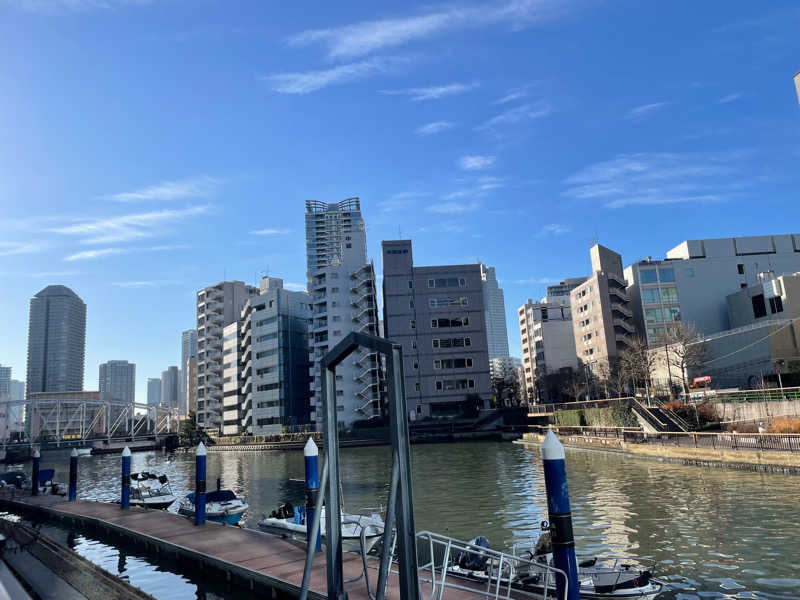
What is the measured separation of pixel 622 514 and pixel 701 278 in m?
77.4

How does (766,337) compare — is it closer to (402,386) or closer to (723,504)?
(723,504)

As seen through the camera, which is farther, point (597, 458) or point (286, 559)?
point (597, 458)

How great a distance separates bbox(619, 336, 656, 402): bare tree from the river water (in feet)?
A: 97.6

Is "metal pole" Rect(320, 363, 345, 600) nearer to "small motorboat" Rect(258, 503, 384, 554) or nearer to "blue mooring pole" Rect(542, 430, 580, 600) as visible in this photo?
"blue mooring pole" Rect(542, 430, 580, 600)

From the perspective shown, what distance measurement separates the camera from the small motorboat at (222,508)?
26.3m

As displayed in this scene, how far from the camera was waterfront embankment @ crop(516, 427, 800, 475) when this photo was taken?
3106 cm

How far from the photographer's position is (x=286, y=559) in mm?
16109

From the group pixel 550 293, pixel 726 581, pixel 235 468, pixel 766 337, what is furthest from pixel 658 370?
pixel 550 293

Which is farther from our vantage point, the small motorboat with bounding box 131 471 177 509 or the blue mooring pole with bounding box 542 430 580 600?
the small motorboat with bounding box 131 471 177 509

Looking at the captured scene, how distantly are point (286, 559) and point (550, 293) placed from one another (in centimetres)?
16789

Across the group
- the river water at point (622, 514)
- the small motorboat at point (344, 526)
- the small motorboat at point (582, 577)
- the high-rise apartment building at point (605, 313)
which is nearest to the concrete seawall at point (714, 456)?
the river water at point (622, 514)

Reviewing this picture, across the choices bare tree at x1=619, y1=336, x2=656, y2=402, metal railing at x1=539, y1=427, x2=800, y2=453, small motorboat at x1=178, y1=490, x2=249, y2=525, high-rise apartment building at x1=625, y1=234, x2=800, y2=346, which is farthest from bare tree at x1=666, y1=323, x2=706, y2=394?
small motorboat at x1=178, y1=490, x2=249, y2=525

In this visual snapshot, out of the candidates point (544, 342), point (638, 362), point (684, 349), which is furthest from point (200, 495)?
point (544, 342)

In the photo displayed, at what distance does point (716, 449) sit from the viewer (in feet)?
116
